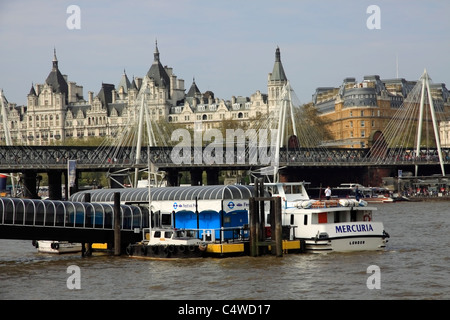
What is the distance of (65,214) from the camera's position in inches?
1839

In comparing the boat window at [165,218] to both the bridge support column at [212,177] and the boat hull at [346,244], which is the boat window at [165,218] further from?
the bridge support column at [212,177]

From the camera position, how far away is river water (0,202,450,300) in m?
36.3

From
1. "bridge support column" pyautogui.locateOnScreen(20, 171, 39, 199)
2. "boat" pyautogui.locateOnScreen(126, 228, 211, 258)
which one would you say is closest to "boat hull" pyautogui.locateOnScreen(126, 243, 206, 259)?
"boat" pyautogui.locateOnScreen(126, 228, 211, 258)

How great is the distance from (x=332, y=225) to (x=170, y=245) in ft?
27.1

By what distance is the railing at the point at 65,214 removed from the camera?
4516cm

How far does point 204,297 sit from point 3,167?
227ft

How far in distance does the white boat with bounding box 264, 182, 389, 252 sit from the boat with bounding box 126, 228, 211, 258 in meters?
5.14

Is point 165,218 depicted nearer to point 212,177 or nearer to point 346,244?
point 346,244

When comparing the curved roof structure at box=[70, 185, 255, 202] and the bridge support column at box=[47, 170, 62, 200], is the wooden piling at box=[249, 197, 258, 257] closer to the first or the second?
the curved roof structure at box=[70, 185, 255, 202]

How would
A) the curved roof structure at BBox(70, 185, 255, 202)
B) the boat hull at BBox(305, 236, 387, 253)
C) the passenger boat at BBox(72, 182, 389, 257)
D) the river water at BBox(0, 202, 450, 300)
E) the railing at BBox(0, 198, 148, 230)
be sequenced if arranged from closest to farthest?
the river water at BBox(0, 202, 450, 300), the railing at BBox(0, 198, 148, 230), the passenger boat at BBox(72, 182, 389, 257), the boat hull at BBox(305, 236, 387, 253), the curved roof structure at BBox(70, 185, 255, 202)
